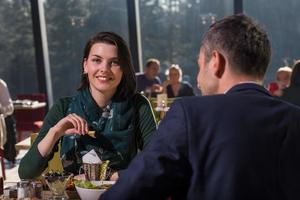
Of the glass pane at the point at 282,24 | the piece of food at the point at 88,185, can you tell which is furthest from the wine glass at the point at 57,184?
the glass pane at the point at 282,24

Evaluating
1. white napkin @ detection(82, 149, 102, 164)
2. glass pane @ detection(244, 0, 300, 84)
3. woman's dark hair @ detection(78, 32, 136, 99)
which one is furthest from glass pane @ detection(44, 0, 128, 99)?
white napkin @ detection(82, 149, 102, 164)

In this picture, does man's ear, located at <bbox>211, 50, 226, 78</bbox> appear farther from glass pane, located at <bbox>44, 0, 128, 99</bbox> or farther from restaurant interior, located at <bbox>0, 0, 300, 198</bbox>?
glass pane, located at <bbox>44, 0, 128, 99</bbox>

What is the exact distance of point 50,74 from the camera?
7.73 metres

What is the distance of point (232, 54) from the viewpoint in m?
1.06

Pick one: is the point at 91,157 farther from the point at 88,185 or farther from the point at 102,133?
the point at 88,185

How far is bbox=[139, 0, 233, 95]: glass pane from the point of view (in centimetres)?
761

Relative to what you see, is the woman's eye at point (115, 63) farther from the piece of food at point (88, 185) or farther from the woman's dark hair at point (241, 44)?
the woman's dark hair at point (241, 44)

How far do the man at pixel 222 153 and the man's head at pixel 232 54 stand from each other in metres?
0.05

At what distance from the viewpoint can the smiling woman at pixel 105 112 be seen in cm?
206

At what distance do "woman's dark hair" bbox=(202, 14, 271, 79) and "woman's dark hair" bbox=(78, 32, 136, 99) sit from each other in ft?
3.39

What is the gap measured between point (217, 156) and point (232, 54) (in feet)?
0.73

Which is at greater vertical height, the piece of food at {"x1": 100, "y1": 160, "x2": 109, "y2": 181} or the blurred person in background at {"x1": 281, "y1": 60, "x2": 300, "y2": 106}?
the piece of food at {"x1": 100, "y1": 160, "x2": 109, "y2": 181}

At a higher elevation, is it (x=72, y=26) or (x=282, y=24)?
(x=72, y=26)

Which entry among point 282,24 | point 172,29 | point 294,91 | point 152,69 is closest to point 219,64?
point 294,91
